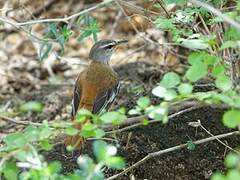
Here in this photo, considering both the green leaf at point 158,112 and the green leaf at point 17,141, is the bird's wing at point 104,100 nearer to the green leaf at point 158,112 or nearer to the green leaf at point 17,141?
the green leaf at point 17,141

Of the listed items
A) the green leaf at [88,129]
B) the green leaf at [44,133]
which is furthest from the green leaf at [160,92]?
the green leaf at [44,133]

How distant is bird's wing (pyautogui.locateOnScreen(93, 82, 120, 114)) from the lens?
5.59 meters

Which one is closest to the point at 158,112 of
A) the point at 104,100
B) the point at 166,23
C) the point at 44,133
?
the point at 44,133

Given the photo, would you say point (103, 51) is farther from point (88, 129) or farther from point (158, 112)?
point (158, 112)

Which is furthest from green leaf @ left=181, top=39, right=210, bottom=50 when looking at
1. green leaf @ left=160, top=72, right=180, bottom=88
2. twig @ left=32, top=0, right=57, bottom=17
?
twig @ left=32, top=0, right=57, bottom=17

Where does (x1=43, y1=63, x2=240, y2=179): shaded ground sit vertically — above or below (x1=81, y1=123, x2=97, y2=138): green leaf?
below

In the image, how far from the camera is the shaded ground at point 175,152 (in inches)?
201

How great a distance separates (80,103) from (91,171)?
2491 mm

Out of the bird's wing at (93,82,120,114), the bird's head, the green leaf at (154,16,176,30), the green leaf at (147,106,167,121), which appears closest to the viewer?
the green leaf at (147,106,167,121)

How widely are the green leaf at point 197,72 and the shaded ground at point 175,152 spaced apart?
188 centimetres

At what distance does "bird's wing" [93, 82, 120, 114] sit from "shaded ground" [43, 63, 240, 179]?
→ 11.6 inches

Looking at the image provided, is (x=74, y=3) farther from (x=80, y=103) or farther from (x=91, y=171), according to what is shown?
(x=91, y=171)

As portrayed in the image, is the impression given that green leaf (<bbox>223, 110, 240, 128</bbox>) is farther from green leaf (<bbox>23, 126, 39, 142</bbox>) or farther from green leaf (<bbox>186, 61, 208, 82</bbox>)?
green leaf (<bbox>23, 126, 39, 142</bbox>)

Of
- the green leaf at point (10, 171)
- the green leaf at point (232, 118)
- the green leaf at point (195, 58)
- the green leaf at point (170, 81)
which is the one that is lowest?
the green leaf at point (10, 171)
